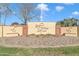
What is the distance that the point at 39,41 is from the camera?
1559mm

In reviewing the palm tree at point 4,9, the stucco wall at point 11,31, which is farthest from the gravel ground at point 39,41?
the palm tree at point 4,9

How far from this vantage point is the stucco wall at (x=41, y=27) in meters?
1.56

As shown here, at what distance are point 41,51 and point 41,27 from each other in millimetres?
154

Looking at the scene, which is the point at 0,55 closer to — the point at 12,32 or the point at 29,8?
the point at 12,32

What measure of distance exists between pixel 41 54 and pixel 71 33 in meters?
0.24

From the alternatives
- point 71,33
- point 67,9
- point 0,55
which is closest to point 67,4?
point 67,9

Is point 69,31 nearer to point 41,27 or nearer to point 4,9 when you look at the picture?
point 41,27

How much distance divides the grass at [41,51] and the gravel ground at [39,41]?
0.09ft

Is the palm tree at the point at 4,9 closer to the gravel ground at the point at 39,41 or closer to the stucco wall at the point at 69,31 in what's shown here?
the gravel ground at the point at 39,41

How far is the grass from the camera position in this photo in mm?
1539

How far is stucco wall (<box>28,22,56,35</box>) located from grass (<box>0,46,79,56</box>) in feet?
0.36

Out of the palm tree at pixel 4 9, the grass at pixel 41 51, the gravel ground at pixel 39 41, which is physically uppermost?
the palm tree at pixel 4 9

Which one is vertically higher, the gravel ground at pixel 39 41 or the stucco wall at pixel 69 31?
the stucco wall at pixel 69 31

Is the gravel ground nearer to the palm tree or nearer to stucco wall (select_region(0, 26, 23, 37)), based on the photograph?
stucco wall (select_region(0, 26, 23, 37))
